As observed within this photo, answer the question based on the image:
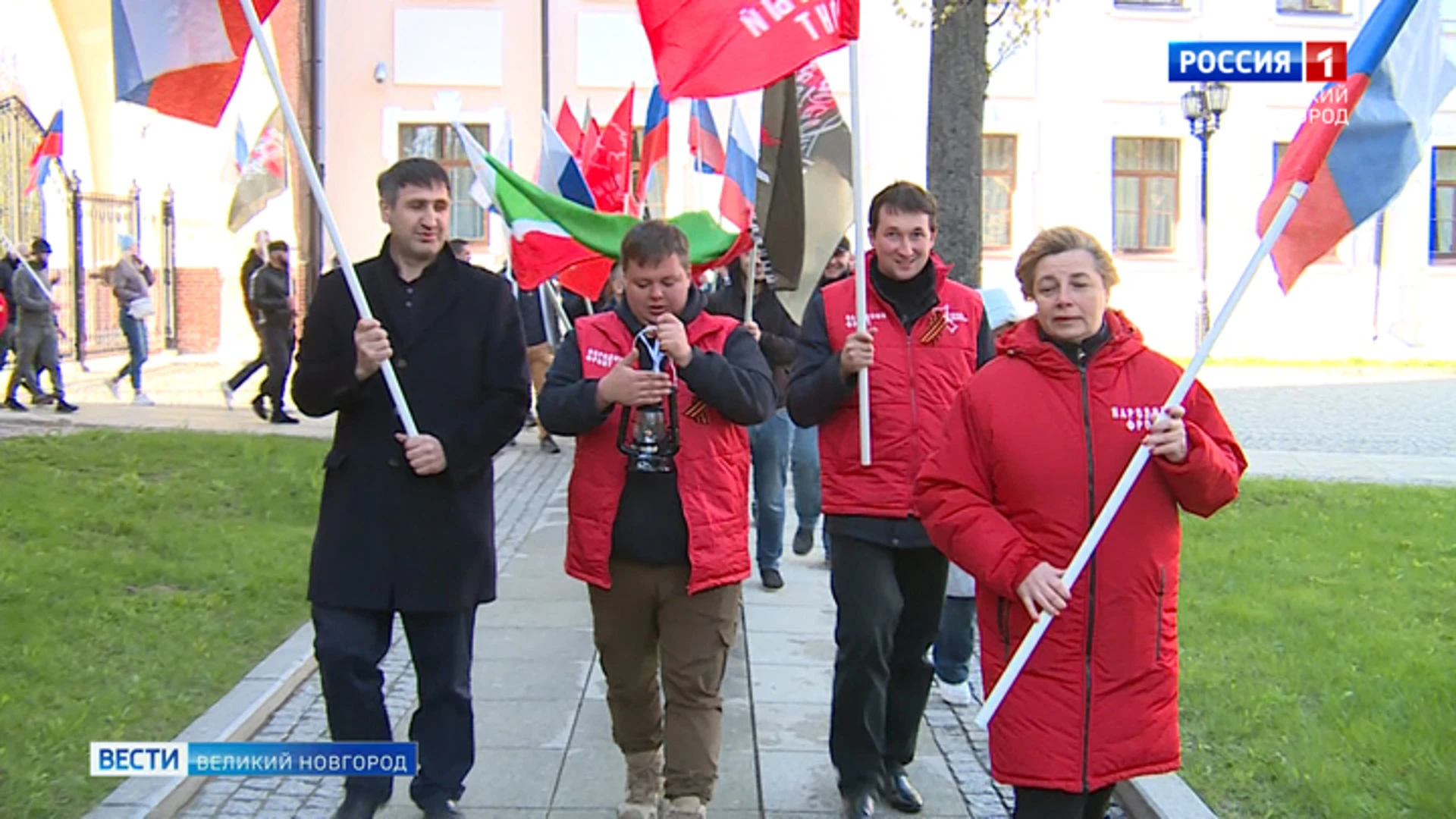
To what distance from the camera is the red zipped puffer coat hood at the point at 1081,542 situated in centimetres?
336

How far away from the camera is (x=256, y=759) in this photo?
389 centimetres

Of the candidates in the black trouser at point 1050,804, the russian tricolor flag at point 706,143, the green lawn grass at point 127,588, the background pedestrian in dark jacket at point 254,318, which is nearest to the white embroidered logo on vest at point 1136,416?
the black trouser at point 1050,804

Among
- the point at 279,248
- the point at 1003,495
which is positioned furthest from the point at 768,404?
the point at 279,248

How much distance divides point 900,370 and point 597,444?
0.96 metres

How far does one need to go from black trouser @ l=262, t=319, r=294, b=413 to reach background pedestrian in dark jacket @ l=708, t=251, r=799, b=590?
25.8 ft

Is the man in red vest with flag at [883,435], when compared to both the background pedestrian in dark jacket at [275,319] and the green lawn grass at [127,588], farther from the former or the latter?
the background pedestrian in dark jacket at [275,319]

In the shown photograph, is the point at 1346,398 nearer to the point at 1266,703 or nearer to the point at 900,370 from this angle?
the point at 1266,703

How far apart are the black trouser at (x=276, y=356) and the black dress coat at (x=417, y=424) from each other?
10.9 meters

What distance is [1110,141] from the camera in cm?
2627

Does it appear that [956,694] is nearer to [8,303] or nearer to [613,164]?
[613,164]

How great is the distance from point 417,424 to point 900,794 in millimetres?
1951

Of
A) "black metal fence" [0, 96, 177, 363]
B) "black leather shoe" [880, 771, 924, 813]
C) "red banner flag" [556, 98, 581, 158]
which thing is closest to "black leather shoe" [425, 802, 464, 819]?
"black leather shoe" [880, 771, 924, 813]

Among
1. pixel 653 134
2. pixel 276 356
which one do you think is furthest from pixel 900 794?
pixel 276 356

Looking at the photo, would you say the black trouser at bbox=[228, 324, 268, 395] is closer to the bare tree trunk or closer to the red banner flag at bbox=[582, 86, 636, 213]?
the red banner flag at bbox=[582, 86, 636, 213]
